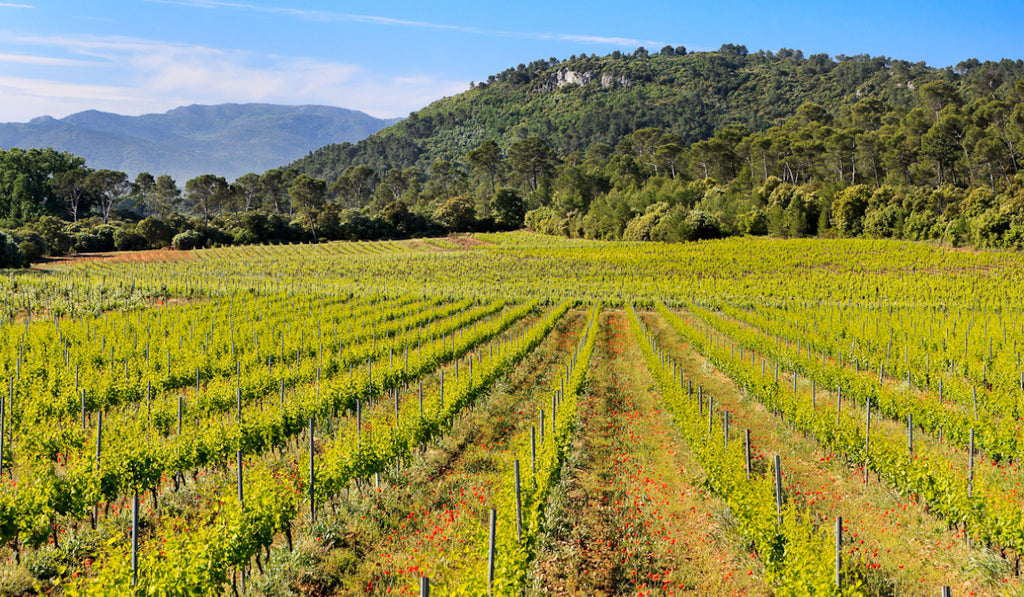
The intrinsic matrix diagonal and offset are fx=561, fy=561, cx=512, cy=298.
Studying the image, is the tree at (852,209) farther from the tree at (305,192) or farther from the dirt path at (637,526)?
the tree at (305,192)

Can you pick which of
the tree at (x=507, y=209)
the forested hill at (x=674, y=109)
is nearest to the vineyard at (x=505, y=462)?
the tree at (x=507, y=209)

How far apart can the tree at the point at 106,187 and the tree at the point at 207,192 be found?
32.9 feet

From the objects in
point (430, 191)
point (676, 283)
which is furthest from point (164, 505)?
point (430, 191)

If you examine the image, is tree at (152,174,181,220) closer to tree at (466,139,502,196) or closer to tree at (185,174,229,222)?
tree at (185,174,229,222)

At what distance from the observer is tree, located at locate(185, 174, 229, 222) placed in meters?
100

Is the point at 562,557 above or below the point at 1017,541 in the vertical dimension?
below

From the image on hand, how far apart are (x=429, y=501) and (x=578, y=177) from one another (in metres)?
92.8

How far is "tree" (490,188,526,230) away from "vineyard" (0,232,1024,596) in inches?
2618

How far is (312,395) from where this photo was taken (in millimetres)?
13219

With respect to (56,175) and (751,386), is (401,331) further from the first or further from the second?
(56,175)

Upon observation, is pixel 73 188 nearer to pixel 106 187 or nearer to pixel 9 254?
pixel 106 187

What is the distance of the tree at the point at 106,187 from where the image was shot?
90312 millimetres

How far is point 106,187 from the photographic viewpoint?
305ft

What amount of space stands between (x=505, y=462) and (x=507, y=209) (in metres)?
85.9
